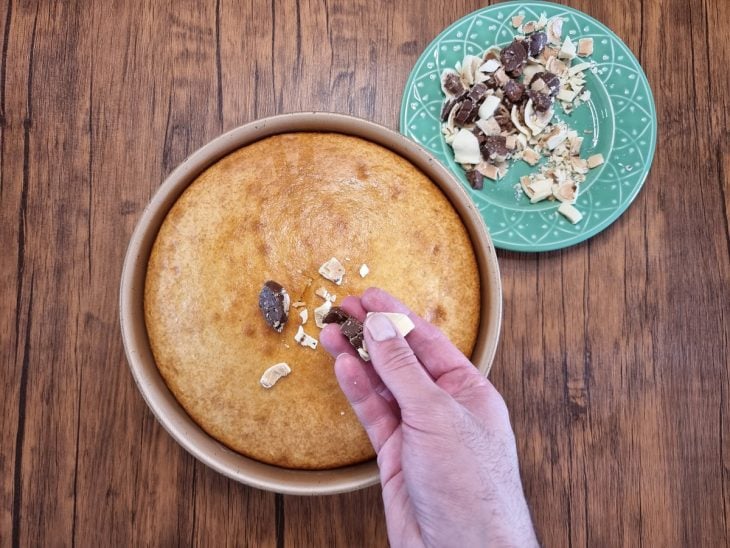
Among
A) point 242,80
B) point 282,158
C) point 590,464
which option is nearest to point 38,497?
point 282,158

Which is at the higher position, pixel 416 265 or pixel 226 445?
pixel 416 265

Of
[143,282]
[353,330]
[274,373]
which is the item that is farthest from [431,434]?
[143,282]

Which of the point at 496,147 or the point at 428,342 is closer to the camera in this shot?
the point at 428,342

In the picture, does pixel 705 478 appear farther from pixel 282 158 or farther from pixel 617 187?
pixel 282 158

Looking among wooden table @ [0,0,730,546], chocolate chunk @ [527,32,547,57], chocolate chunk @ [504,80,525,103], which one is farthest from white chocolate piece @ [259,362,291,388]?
chocolate chunk @ [527,32,547,57]

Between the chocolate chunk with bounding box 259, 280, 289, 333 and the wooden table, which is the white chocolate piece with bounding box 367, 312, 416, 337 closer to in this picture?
the chocolate chunk with bounding box 259, 280, 289, 333

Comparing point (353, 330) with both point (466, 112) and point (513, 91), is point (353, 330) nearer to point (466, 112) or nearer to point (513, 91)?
point (466, 112)
